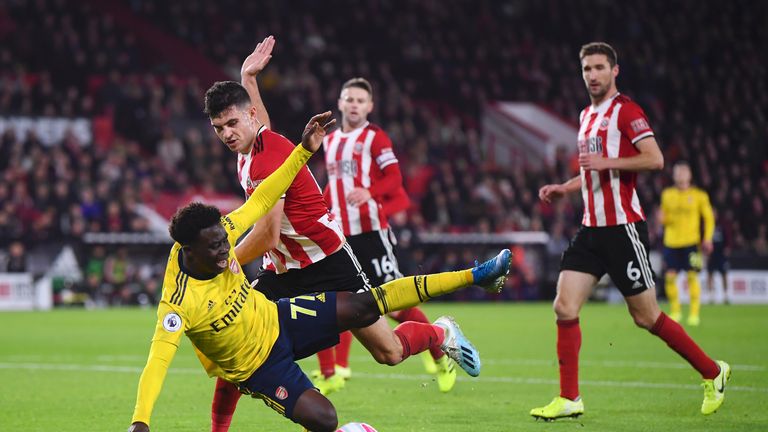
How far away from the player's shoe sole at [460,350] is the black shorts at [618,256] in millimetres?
1184

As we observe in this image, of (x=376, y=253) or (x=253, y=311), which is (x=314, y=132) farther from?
(x=376, y=253)

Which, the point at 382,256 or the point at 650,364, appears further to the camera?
the point at 650,364

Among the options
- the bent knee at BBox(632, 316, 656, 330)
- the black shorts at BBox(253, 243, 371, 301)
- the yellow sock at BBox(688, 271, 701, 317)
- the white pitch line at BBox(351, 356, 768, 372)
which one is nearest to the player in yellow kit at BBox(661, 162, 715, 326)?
the yellow sock at BBox(688, 271, 701, 317)

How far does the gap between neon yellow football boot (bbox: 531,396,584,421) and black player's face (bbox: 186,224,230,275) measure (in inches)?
107

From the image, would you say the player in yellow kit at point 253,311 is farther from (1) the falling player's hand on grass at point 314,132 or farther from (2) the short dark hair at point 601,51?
(2) the short dark hair at point 601,51

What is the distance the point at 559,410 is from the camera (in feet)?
23.7

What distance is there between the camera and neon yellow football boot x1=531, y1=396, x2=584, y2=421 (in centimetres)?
722

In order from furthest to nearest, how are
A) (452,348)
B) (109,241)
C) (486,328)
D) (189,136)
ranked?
(189,136) < (109,241) < (486,328) < (452,348)

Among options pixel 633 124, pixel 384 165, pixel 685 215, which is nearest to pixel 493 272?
pixel 633 124

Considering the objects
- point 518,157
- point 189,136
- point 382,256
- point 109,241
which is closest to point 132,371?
point 382,256

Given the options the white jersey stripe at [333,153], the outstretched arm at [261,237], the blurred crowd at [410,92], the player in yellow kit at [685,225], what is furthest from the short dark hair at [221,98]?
the blurred crowd at [410,92]

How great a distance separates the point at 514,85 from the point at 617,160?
1011 inches

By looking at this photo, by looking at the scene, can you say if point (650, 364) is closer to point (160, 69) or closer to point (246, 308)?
point (246, 308)

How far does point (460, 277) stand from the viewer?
231 inches
